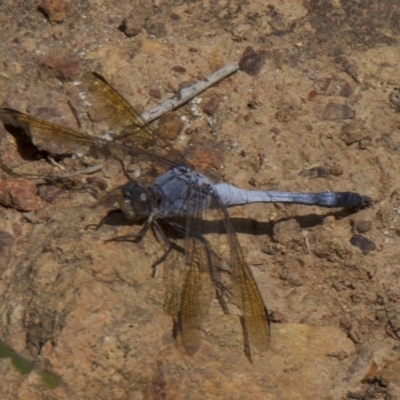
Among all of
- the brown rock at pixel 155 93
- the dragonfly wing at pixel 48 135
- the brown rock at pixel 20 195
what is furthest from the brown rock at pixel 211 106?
the brown rock at pixel 20 195

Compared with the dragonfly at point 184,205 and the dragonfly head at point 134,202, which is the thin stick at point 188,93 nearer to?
the dragonfly at point 184,205

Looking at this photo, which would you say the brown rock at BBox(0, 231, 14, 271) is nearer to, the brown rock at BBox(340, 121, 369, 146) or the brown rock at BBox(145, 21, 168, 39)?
the brown rock at BBox(145, 21, 168, 39)

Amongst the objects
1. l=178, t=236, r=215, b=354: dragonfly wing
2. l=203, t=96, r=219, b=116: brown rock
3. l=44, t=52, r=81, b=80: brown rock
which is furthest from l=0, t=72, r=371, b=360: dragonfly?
l=203, t=96, r=219, b=116: brown rock

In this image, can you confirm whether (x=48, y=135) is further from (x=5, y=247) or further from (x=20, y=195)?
(x=5, y=247)

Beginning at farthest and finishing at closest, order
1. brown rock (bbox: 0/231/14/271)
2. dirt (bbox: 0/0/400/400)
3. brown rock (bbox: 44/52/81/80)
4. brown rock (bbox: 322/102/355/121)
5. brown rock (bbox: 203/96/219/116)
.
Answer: brown rock (bbox: 44/52/81/80)
brown rock (bbox: 203/96/219/116)
brown rock (bbox: 322/102/355/121)
brown rock (bbox: 0/231/14/271)
dirt (bbox: 0/0/400/400)

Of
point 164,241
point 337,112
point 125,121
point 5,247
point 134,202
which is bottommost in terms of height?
point 5,247

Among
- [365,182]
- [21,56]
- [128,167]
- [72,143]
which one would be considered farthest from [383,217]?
[21,56]

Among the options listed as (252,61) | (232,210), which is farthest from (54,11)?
(232,210)
